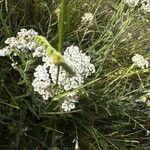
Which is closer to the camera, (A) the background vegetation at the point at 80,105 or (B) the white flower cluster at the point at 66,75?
(B) the white flower cluster at the point at 66,75

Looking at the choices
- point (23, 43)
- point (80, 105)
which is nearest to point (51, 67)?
point (23, 43)

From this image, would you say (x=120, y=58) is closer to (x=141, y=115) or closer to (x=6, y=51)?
(x=141, y=115)

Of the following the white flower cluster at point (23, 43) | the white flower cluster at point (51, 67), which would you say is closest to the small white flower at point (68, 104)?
the white flower cluster at point (51, 67)

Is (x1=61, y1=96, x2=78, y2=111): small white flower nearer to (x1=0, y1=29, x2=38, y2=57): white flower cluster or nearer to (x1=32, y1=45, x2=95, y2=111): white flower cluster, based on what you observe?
(x1=32, y1=45, x2=95, y2=111): white flower cluster

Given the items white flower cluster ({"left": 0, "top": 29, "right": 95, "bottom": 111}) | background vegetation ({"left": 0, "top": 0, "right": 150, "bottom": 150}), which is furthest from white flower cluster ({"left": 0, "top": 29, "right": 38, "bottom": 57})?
background vegetation ({"left": 0, "top": 0, "right": 150, "bottom": 150})

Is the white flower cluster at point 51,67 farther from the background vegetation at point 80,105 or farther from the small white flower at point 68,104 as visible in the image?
the background vegetation at point 80,105

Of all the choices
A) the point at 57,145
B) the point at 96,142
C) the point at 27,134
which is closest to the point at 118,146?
the point at 96,142

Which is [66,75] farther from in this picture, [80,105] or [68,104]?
[80,105]

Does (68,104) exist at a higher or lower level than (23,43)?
lower
